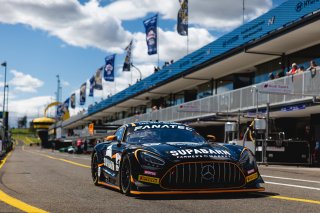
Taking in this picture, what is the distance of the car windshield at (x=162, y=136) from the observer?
9102 millimetres

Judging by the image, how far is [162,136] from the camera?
9.16 m

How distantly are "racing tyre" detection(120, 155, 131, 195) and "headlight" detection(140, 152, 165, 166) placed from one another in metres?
0.34

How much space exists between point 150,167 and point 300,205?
7.09 feet

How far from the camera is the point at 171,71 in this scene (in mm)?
43500

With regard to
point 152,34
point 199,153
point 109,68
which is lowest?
point 199,153

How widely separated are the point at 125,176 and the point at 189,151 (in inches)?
47.7

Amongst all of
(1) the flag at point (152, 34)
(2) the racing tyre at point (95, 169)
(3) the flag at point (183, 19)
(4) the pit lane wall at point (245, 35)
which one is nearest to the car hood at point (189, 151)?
(2) the racing tyre at point (95, 169)

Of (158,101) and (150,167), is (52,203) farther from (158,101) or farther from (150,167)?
(158,101)

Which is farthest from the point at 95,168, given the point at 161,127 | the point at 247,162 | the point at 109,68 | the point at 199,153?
the point at 109,68

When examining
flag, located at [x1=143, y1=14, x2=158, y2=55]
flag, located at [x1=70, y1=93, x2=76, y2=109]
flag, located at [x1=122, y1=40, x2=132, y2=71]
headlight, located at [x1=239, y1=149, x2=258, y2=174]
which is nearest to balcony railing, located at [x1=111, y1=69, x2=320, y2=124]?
flag, located at [x1=143, y1=14, x2=158, y2=55]

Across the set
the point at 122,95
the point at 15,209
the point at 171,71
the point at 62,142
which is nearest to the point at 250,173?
the point at 15,209

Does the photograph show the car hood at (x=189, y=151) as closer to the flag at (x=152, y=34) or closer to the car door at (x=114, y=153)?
the car door at (x=114, y=153)

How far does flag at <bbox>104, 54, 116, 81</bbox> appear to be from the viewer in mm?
50969

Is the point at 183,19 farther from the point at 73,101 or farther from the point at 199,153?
the point at 73,101
